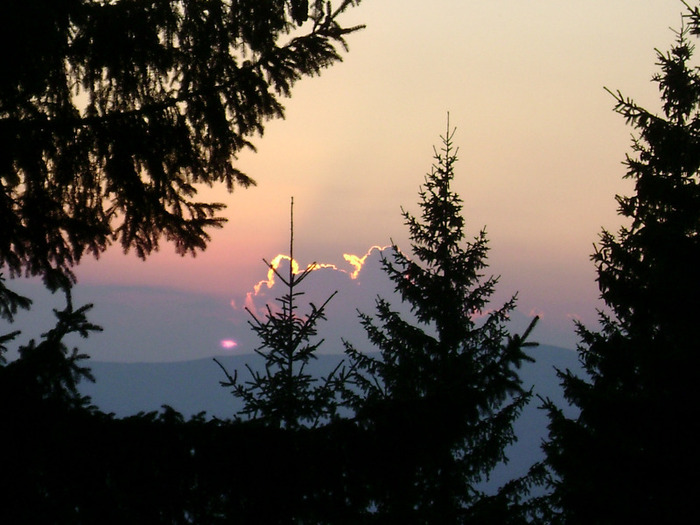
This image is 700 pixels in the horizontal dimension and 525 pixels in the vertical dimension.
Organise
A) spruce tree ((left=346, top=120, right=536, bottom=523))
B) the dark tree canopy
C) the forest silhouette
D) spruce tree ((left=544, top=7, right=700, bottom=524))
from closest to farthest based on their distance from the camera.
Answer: the forest silhouette < the dark tree canopy < spruce tree ((left=544, top=7, right=700, bottom=524)) < spruce tree ((left=346, top=120, right=536, bottom=523))

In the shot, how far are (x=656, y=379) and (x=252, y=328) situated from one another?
23.8ft

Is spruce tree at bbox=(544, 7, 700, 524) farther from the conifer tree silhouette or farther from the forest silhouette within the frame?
the conifer tree silhouette

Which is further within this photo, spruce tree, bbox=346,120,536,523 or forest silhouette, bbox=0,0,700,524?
spruce tree, bbox=346,120,536,523

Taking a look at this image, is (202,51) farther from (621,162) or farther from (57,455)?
(621,162)

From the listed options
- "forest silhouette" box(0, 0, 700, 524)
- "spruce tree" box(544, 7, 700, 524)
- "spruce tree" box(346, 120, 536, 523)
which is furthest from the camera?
"spruce tree" box(346, 120, 536, 523)

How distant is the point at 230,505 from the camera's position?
367 centimetres

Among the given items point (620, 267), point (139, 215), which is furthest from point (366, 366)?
point (139, 215)

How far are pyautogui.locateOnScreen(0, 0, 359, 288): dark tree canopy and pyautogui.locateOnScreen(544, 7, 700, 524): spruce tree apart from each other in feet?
25.6

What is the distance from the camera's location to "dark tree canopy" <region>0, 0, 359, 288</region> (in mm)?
6477

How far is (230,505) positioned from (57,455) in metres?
0.83

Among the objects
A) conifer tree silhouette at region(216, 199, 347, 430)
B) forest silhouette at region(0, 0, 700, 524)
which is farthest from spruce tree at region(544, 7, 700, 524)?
conifer tree silhouette at region(216, 199, 347, 430)

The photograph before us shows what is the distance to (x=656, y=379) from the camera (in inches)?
483

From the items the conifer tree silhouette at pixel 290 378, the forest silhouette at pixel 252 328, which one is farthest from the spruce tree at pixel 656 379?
the conifer tree silhouette at pixel 290 378

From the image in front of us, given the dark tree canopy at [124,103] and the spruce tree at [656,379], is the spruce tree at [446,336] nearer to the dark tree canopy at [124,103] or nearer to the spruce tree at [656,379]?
the spruce tree at [656,379]
